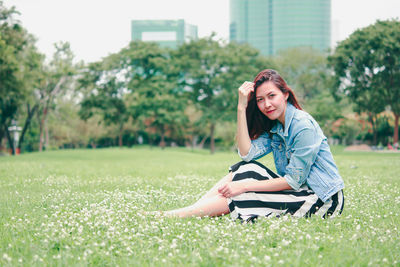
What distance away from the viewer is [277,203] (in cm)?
485

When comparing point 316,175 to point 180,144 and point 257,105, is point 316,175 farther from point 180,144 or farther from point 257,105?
point 180,144

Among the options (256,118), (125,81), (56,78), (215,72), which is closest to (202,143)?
(125,81)

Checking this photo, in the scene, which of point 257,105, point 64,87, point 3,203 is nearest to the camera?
Result: point 257,105

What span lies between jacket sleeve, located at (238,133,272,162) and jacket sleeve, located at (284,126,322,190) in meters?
0.67

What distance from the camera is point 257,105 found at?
5.17 meters

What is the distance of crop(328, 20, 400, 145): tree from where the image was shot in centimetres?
3622

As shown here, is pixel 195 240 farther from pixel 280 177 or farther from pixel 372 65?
pixel 372 65

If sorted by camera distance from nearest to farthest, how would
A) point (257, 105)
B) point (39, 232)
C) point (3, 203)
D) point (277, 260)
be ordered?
point (277, 260) < point (39, 232) < point (257, 105) < point (3, 203)

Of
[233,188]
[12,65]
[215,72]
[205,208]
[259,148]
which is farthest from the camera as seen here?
[215,72]

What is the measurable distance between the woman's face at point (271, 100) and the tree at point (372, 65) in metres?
35.9

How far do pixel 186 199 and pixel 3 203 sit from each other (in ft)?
11.3

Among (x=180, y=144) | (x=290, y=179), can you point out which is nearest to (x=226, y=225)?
(x=290, y=179)

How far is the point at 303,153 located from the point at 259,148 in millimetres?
878

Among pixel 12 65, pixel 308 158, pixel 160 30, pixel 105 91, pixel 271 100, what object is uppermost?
pixel 160 30
